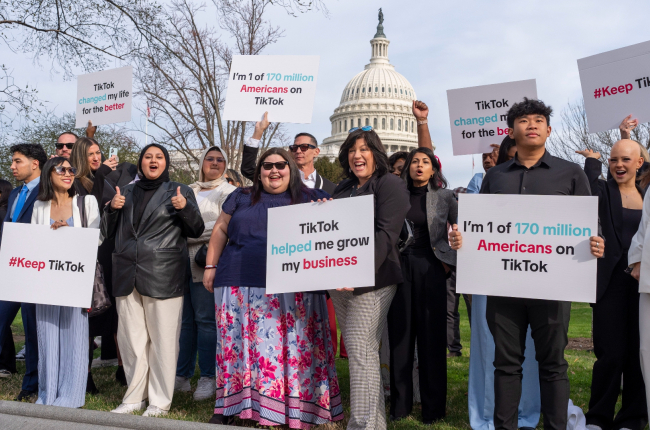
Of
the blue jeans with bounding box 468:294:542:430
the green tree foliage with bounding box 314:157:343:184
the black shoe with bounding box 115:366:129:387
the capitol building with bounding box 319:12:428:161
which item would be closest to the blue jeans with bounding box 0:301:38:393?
the black shoe with bounding box 115:366:129:387

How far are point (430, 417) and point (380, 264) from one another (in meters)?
1.36

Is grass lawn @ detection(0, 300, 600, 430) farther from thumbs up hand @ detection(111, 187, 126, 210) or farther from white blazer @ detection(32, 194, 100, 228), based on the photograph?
thumbs up hand @ detection(111, 187, 126, 210)

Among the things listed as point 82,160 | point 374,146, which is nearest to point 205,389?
point 82,160

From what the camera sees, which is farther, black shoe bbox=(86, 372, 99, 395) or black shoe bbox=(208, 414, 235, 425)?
black shoe bbox=(86, 372, 99, 395)

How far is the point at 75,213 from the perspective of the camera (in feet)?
16.6

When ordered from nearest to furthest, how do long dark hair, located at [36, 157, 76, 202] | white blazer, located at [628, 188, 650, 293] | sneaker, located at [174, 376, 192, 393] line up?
white blazer, located at [628, 188, 650, 293] < long dark hair, located at [36, 157, 76, 202] < sneaker, located at [174, 376, 192, 393]

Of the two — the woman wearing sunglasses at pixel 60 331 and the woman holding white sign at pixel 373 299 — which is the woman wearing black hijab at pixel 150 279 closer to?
the woman wearing sunglasses at pixel 60 331

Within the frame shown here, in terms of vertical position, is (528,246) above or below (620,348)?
above

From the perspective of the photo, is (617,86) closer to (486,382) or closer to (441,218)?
(441,218)

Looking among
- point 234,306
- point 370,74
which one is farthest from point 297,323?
point 370,74

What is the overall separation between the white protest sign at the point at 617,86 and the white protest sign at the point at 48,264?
435 centimetres

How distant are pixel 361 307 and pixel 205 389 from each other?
208 cm

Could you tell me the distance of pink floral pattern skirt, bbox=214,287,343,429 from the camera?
4.32 metres

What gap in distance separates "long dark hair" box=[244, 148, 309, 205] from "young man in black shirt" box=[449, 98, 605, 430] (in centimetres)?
126
